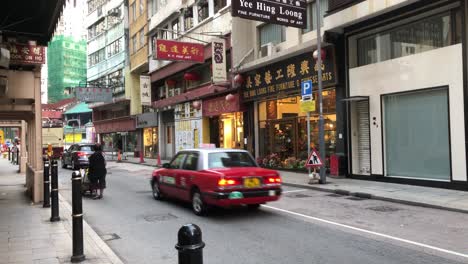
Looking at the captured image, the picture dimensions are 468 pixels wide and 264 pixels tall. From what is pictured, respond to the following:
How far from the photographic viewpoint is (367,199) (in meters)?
12.1

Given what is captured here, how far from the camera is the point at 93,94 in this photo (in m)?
40.4

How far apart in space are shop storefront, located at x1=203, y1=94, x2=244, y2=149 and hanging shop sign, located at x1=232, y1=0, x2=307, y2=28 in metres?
8.17

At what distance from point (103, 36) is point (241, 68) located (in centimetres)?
2957

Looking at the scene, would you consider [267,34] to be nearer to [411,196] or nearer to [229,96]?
[229,96]

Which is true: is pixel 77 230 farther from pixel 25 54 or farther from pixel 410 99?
pixel 410 99

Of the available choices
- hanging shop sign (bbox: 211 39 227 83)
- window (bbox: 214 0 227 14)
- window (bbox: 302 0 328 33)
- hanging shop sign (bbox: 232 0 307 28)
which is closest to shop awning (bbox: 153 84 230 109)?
hanging shop sign (bbox: 211 39 227 83)

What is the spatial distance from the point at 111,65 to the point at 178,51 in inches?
943

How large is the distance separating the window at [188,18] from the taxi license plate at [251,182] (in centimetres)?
2212

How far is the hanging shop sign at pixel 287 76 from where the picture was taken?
17578 mm

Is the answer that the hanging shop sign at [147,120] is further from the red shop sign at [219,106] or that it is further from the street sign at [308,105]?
the street sign at [308,105]

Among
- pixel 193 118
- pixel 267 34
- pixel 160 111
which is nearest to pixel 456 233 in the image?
pixel 267 34

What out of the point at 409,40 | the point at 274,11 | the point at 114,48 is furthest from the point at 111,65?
the point at 409,40

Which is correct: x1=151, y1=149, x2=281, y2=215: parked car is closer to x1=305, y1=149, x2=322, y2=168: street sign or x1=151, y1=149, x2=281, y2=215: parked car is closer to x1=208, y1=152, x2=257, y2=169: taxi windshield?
x1=208, y1=152, x2=257, y2=169: taxi windshield

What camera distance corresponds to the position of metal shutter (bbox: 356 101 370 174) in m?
16.2
